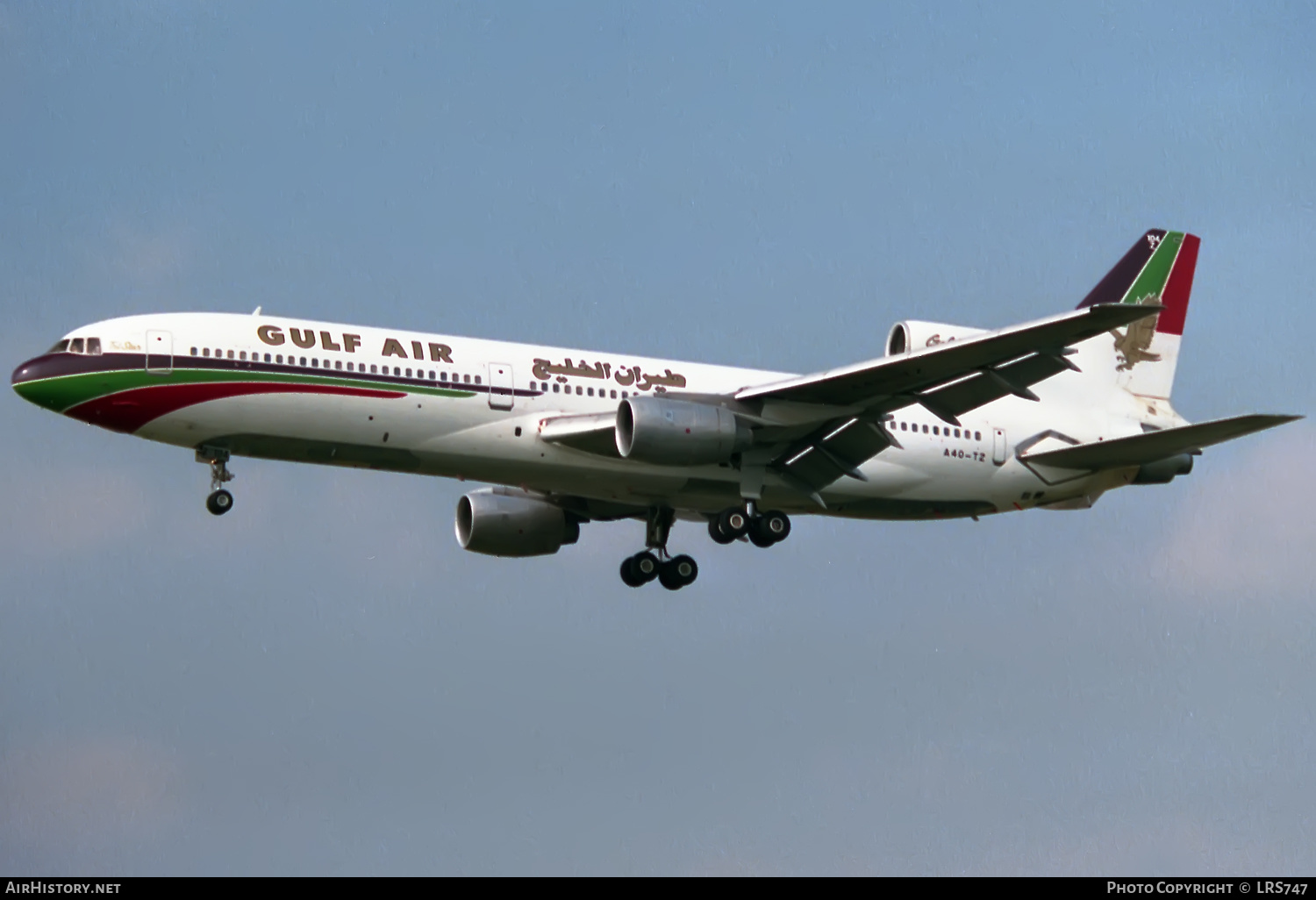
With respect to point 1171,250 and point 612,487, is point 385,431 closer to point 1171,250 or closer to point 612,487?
point 612,487

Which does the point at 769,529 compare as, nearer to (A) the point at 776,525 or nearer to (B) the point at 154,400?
(A) the point at 776,525

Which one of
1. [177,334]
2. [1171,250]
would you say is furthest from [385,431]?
Answer: [1171,250]

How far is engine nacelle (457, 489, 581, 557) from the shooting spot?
50625 millimetres

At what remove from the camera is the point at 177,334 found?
43375 millimetres

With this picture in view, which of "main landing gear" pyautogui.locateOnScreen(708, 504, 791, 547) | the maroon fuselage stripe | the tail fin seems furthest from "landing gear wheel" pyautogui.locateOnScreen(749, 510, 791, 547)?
the maroon fuselage stripe

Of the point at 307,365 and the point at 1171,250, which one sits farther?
the point at 1171,250

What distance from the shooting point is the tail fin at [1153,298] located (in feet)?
169
